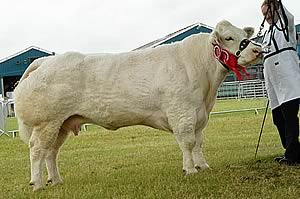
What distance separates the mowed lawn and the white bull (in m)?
0.55

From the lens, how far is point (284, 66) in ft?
24.0

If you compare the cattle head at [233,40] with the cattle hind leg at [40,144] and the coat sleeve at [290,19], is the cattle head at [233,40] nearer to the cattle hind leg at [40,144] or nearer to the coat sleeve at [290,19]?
the coat sleeve at [290,19]

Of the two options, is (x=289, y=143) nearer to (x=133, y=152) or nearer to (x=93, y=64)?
(x=93, y=64)

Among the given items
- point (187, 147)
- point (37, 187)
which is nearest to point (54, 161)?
point (37, 187)

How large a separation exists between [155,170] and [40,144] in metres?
1.84

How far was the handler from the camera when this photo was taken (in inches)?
288

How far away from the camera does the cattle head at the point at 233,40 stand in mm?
7156

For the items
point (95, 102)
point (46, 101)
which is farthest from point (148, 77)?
point (46, 101)

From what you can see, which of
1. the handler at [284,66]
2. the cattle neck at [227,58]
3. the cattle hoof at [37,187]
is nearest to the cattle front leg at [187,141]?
the cattle neck at [227,58]

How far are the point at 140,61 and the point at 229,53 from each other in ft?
3.83

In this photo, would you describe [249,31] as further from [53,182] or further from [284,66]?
[53,182]

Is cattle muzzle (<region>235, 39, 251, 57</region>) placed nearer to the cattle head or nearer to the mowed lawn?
the cattle head

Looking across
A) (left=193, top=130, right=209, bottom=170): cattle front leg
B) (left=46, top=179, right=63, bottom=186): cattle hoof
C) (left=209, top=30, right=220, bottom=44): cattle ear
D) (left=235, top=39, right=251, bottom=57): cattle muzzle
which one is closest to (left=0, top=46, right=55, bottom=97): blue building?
(left=46, top=179, right=63, bottom=186): cattle hoof

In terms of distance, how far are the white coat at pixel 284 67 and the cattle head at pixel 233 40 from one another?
0.36 m
